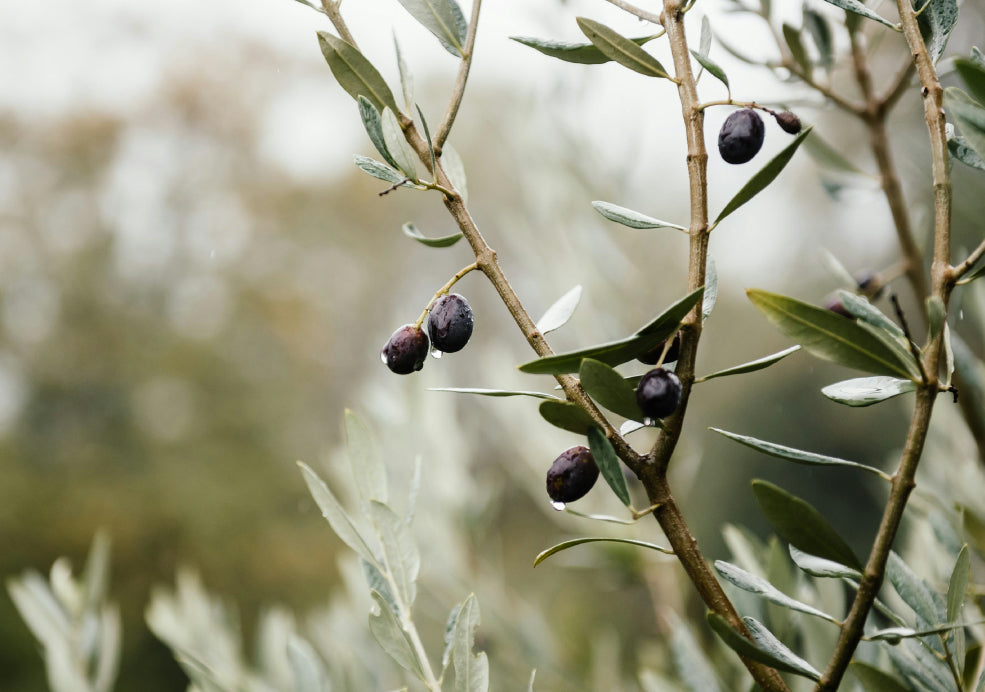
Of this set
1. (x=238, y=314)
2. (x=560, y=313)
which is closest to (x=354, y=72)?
(x=560, y=313)

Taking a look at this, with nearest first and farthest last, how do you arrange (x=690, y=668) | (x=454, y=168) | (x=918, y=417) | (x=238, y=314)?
1. (x=918, y=417)
2. (x=454, y=168)
3. (x=690, y=668)
4. (x=238, y=314)

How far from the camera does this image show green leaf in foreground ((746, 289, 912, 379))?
0.27 meters

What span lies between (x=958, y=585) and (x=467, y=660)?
21 cm

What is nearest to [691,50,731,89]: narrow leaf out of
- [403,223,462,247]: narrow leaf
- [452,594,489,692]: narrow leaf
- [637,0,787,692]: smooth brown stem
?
[637,0,787,692]: smooth brown stem

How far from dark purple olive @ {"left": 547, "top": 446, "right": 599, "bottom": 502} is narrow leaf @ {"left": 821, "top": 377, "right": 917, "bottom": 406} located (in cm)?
10

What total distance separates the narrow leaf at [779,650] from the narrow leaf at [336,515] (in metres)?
0.18

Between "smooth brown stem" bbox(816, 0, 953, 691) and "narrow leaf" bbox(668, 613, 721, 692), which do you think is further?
"narrow leaf" bbox(668, 613, 721, 692)

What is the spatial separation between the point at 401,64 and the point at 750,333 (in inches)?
219

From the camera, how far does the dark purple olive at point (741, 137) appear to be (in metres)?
0.35

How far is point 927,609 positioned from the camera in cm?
35

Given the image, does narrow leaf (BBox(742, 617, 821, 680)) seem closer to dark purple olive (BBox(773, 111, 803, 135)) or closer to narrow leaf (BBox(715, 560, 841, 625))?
narrow leaf (BBox(715, 560, 841, 625))

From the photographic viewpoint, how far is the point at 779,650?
0.99 feet

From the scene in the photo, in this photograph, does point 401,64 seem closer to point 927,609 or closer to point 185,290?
point 927,609

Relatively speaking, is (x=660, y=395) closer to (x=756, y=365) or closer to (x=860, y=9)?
(x=756, y=365)
